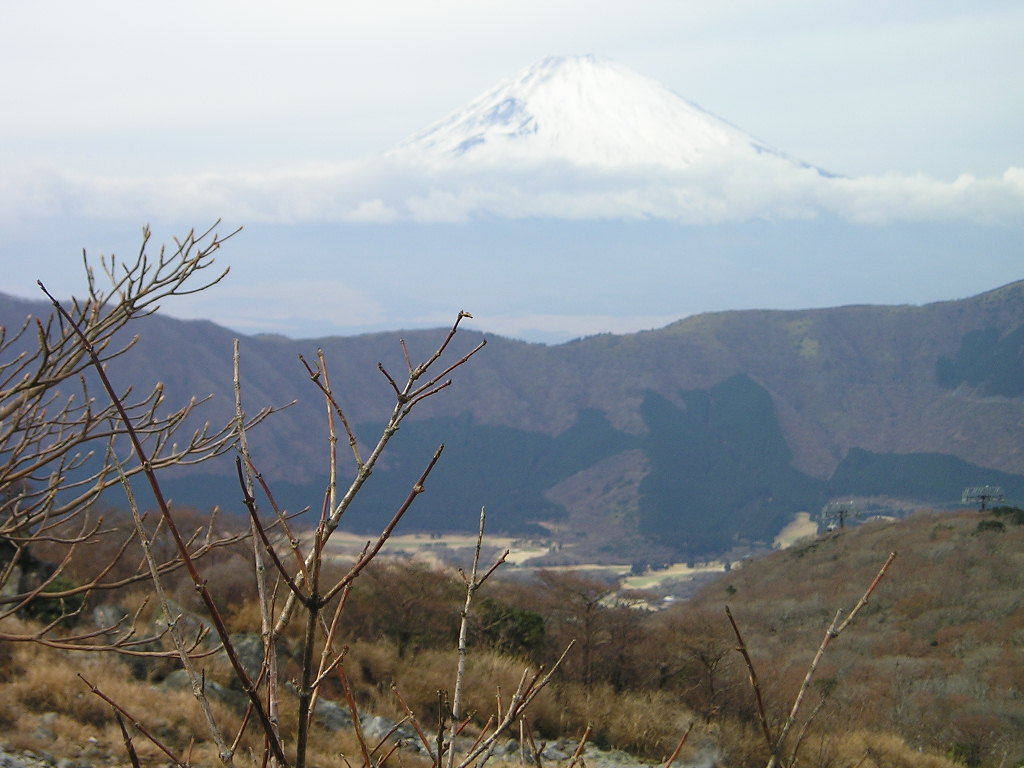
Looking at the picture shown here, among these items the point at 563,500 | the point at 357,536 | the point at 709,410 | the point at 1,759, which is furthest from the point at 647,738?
the point at 709,410

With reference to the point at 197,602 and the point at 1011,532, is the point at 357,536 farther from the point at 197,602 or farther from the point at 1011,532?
the point at 197,602

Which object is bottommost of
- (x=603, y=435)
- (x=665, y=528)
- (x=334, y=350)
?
(x=665, y=528)

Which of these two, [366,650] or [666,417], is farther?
[666,417]

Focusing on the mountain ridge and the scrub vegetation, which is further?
the mountain ridge

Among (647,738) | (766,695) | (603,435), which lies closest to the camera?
(647,738)

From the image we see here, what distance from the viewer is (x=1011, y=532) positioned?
119 ft

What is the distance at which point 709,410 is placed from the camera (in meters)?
107

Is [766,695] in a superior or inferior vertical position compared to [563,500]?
superior

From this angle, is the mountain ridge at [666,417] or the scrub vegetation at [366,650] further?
the mountain ridge at [666,417]

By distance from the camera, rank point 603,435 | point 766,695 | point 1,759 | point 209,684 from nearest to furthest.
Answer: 1. point 1,759
2. point 209,684
3. point 766,695
4. point 603,435

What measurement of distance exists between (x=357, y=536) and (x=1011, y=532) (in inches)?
1980

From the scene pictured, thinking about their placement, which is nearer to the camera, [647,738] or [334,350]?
[647,738]

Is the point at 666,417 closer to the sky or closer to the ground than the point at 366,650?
closer to the ground

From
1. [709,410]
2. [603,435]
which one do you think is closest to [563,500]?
[603,435]
